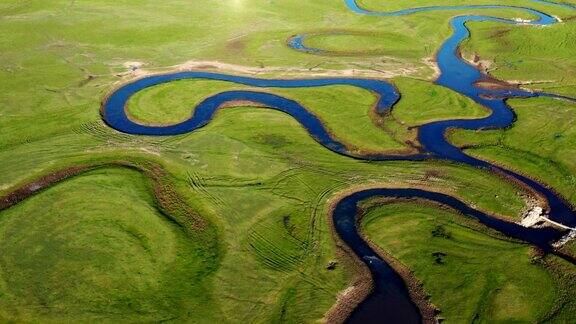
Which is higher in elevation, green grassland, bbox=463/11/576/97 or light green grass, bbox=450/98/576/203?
green grassland, bbox=463/11/576/97

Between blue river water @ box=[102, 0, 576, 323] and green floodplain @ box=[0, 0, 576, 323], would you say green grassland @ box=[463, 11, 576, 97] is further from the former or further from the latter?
blue river water @ box=[102, 0, 576, 323]

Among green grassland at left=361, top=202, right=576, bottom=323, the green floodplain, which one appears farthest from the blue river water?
green grassland at left=361, top=202, right=576, bottom=323

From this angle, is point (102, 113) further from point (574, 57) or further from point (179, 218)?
point (574, 57)

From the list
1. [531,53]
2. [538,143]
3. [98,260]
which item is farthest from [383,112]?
[98,260]

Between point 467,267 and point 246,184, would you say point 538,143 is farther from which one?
point 246,184

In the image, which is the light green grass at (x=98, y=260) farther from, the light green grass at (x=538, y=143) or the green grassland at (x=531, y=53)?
the green grassland at (x=531, y=53)

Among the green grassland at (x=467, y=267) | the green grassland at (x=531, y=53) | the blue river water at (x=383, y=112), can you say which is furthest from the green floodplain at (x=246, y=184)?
the blue river water at (x=383, y=112)
